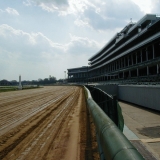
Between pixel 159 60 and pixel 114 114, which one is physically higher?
pixel 159 60

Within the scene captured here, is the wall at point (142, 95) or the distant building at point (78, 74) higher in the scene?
the distant building at point (78, 74)

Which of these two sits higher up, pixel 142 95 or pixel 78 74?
pixel 78 74

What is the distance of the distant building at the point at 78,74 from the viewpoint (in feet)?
493

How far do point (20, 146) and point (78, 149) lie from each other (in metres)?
1.87

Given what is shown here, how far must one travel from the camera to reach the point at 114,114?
20.2ft

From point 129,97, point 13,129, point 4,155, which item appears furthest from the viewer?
point 129,97

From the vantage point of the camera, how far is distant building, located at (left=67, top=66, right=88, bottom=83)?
493 feet

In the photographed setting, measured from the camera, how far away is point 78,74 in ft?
519

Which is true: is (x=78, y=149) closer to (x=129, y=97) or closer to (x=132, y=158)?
(x=132, y=158)

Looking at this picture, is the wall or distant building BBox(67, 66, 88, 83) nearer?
the wall

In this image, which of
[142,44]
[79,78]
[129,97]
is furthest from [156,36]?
[79,78]

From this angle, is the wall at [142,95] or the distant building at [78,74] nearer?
the wall at [142,95]

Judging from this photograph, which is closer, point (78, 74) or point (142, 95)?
point (142, 95)

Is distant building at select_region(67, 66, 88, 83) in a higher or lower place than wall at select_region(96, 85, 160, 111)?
higher
